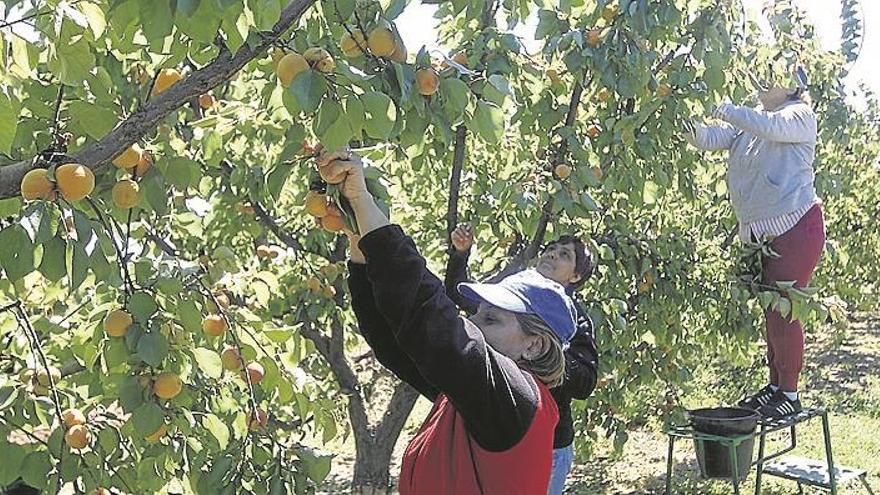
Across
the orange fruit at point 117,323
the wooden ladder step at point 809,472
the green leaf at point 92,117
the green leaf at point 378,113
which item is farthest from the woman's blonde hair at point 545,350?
the wooden ladder step at point 809,472

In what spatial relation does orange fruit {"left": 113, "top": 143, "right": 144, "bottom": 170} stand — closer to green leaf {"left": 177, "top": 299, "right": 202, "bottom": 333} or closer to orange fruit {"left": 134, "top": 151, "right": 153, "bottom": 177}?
orange fruit {"left": 134, "top": 151, "right": 153, "bottom": 177}

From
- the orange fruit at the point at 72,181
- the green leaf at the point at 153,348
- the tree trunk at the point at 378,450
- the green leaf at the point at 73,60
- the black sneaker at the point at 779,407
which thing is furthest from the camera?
the tree trunk at the point at 378,450

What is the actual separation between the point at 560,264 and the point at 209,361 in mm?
1678

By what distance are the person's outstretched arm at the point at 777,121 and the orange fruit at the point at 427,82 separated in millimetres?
2434

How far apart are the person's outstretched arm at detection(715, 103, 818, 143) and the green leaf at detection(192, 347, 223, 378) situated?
8.35 feet

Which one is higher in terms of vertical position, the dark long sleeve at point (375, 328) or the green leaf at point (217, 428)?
the dark long sleeve at point (375, 328)

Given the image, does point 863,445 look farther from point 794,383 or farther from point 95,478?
point 95,478

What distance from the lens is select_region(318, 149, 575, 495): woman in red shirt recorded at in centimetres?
167

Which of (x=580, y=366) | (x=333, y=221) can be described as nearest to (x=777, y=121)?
(x=580, y=366)

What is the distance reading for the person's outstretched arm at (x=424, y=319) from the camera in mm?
1662

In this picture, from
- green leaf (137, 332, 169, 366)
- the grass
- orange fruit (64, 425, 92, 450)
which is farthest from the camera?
the grass

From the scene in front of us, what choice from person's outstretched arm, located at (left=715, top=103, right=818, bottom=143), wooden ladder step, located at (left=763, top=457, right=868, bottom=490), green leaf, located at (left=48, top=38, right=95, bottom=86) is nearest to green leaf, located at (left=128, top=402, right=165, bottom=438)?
green leaf, located at (left=48, top=38, right=95, bottom=86)

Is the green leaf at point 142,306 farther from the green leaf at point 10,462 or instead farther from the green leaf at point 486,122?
the green leaf at point 486,122

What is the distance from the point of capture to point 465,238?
3160 millimetres
